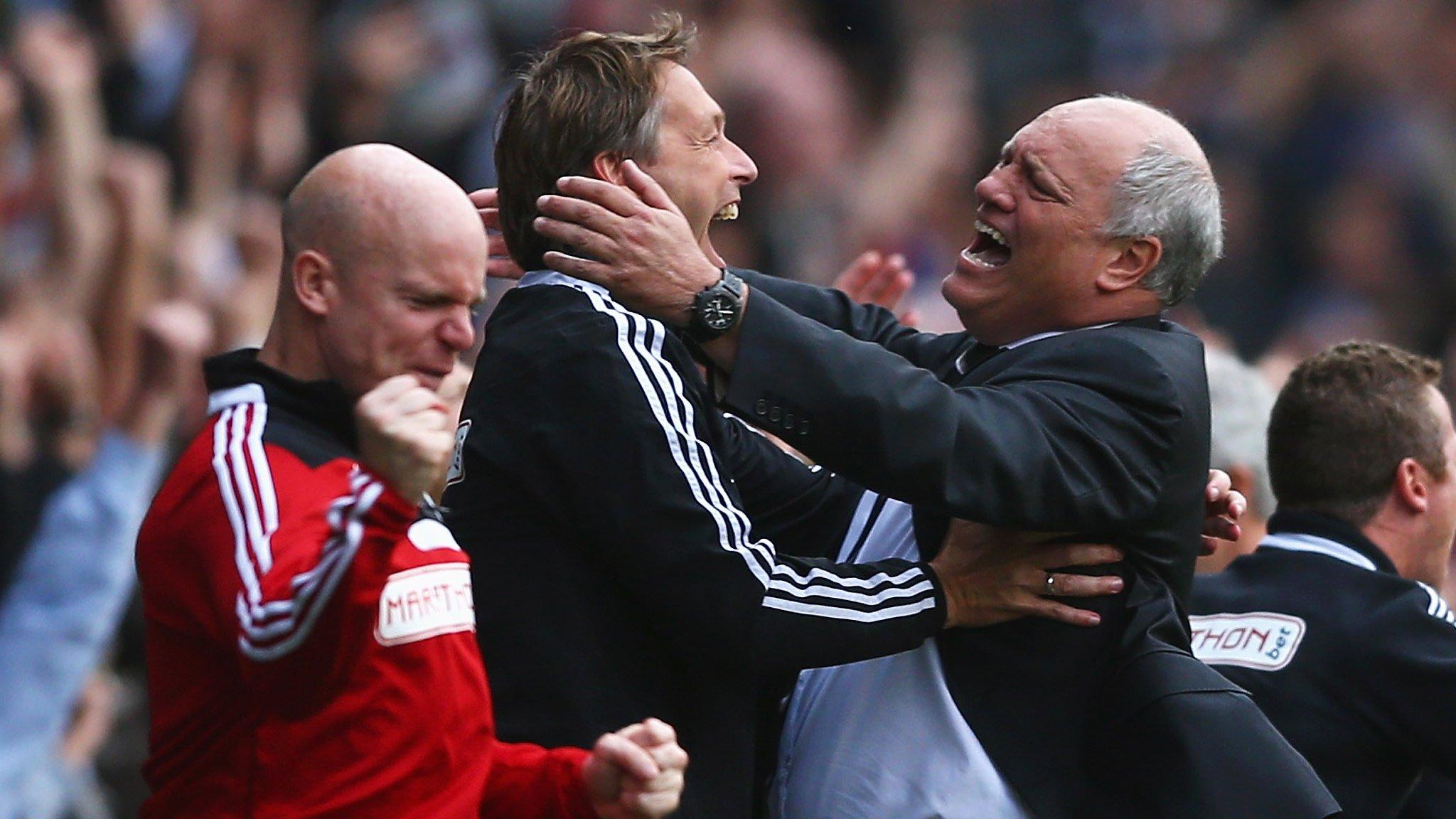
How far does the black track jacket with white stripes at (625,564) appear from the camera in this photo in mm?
3055

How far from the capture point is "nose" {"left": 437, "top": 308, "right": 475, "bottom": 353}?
2836 mm

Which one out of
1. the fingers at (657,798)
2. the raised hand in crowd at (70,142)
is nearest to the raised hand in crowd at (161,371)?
the raised hand in crowd at (70,142)

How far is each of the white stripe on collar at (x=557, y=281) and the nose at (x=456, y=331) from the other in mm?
303

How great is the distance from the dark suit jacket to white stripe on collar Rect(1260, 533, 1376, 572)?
26.4 inches

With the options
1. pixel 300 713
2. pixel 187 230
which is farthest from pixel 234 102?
pixel 300 713

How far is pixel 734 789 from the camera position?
3.29 meters

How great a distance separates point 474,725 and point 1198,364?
143 cm

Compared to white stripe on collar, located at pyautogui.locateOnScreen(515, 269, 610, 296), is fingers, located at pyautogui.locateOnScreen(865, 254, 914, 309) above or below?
below

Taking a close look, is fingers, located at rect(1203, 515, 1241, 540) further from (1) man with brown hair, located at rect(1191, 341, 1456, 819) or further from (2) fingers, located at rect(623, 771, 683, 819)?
(2) fingers, located at rect(623, 771, 683, 819)

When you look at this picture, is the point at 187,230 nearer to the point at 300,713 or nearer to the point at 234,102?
the point at 234,102

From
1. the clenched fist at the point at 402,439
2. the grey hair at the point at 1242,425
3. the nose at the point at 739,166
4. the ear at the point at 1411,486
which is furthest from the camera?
the grey hair at the point at 1242,425

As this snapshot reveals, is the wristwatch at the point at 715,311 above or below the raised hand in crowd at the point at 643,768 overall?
above

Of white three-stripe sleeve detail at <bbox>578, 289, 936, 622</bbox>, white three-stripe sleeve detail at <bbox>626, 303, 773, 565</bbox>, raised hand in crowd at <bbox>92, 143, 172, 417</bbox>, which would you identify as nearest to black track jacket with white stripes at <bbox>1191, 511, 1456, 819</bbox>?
white three-stripe sleeve detail at <bbox>578, 289, 936, 622</bbox>

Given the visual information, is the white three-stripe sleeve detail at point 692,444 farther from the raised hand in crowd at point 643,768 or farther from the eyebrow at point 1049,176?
the eyebrow at point 1049,176
